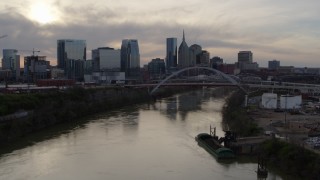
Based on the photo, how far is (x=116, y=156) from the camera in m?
12.9

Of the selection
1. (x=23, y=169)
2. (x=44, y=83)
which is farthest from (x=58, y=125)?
(x=44, y=83)

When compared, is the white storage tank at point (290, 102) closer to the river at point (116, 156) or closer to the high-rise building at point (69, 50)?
the river at point (116, 156)

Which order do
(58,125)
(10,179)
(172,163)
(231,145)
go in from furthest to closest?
1. (58,125)
2. (231,145)
3. (172,163)
4. (10,179)

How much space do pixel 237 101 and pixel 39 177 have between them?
60.7 feet

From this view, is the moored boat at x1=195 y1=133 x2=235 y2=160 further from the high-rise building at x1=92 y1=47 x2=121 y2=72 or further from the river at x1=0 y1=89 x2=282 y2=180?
the high-rise building at x1=92 y1=47 x2=121 y2=72

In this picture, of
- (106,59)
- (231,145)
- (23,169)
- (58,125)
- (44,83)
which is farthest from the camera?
(106,59)

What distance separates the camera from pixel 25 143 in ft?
48.5

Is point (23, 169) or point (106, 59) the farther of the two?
point (106, 59)

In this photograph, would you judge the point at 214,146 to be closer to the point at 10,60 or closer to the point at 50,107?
the point at 50,107

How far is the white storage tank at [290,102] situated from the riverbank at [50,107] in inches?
383

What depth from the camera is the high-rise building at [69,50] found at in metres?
65.1

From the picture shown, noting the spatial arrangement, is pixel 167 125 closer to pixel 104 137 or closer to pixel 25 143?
pixel 104 137

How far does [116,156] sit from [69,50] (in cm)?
5474

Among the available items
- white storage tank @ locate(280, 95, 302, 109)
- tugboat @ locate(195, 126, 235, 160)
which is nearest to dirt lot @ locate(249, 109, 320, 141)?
tugboat @ locate(195, 126, 235, 160)
